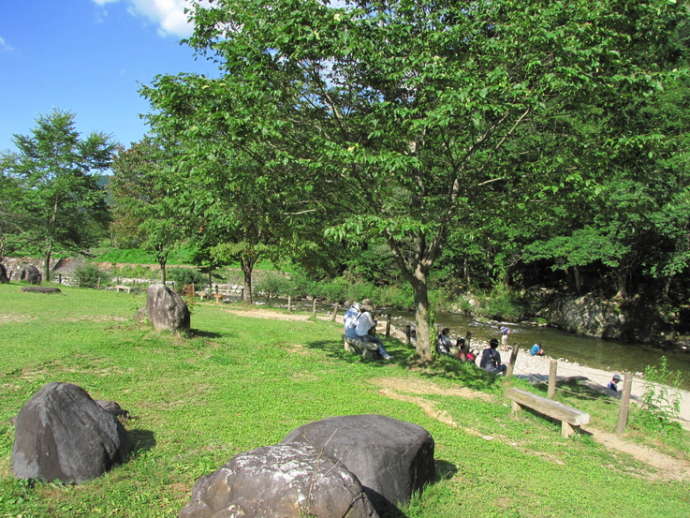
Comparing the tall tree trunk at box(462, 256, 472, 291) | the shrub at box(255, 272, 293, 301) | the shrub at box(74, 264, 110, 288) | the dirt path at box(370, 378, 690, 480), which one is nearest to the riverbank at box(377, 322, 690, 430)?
the dirt path at box(370, 378, 690, 480)

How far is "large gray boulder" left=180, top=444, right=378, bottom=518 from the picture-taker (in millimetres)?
3559

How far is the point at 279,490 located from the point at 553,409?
7.14m

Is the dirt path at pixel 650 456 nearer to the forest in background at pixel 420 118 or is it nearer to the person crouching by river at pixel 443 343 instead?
the forest in background at pixel 420 118

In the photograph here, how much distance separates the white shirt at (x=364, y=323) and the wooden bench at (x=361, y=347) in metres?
0.27

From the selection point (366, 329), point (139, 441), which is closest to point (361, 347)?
point (366, 329)

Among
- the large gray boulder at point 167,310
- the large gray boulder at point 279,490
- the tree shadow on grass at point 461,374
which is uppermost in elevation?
the large gray boulder at point 167,310

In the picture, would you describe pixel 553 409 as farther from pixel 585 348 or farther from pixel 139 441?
pixel 585 348

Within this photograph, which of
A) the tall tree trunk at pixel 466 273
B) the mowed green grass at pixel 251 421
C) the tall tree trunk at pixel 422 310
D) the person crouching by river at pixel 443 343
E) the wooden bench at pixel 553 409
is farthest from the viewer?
the tall tree trunk at pixel 466 273

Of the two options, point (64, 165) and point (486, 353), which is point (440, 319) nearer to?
point (486, 353)

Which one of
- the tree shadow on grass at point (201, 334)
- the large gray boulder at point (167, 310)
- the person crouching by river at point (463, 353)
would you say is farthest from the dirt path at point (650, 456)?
the large gray boulder at point (167, 310)

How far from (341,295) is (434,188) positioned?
1120 inches

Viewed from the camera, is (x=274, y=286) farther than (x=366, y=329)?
Yes

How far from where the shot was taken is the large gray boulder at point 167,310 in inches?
524

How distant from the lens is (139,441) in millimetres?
6316
